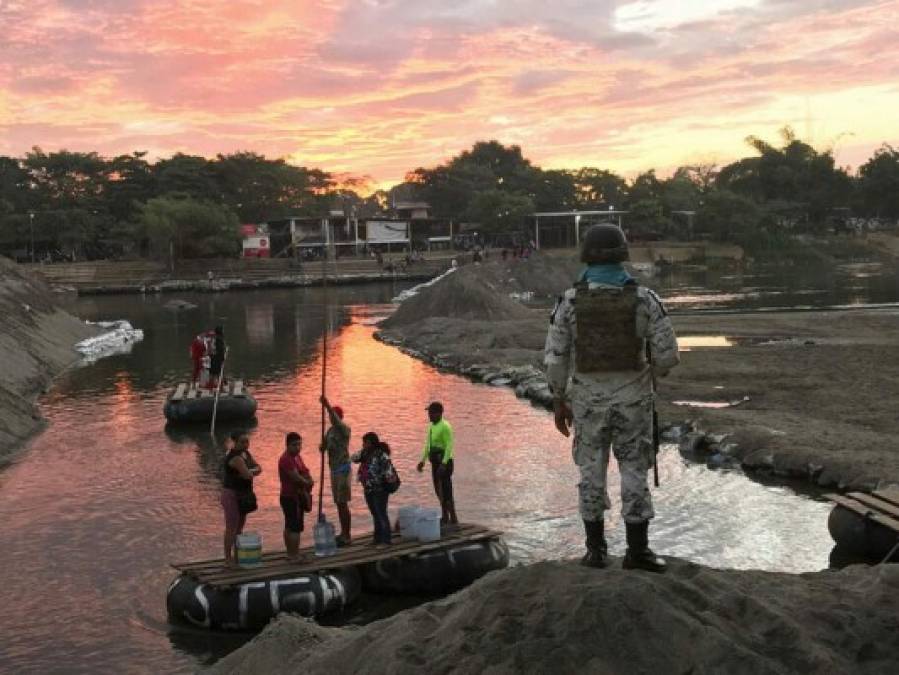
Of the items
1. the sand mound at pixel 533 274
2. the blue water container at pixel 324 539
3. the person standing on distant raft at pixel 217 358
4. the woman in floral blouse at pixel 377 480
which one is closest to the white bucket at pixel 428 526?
the woman in floral blouse at pixel 377 480

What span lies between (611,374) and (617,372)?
5 centimetres

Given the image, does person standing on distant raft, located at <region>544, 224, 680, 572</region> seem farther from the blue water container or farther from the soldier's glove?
the blue water container

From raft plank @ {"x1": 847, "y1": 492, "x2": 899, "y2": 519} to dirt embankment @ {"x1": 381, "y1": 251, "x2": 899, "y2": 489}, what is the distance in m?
2.88

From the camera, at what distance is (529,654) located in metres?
6.59

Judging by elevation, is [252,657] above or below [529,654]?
below

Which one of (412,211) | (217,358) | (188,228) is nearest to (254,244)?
(188,228)

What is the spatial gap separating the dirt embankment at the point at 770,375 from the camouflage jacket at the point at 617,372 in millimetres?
11841

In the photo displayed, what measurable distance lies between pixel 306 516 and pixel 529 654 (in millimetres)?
11377

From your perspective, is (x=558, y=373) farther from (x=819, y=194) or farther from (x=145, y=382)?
(x=819, y=194)

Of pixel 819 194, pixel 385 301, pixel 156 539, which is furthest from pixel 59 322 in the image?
pixel 819 194

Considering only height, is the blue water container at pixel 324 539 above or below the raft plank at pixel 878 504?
above

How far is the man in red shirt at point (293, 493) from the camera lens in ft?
41.4

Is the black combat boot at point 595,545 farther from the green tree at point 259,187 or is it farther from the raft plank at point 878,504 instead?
the green tree at point 259,187

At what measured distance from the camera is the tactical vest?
7.38 metres
